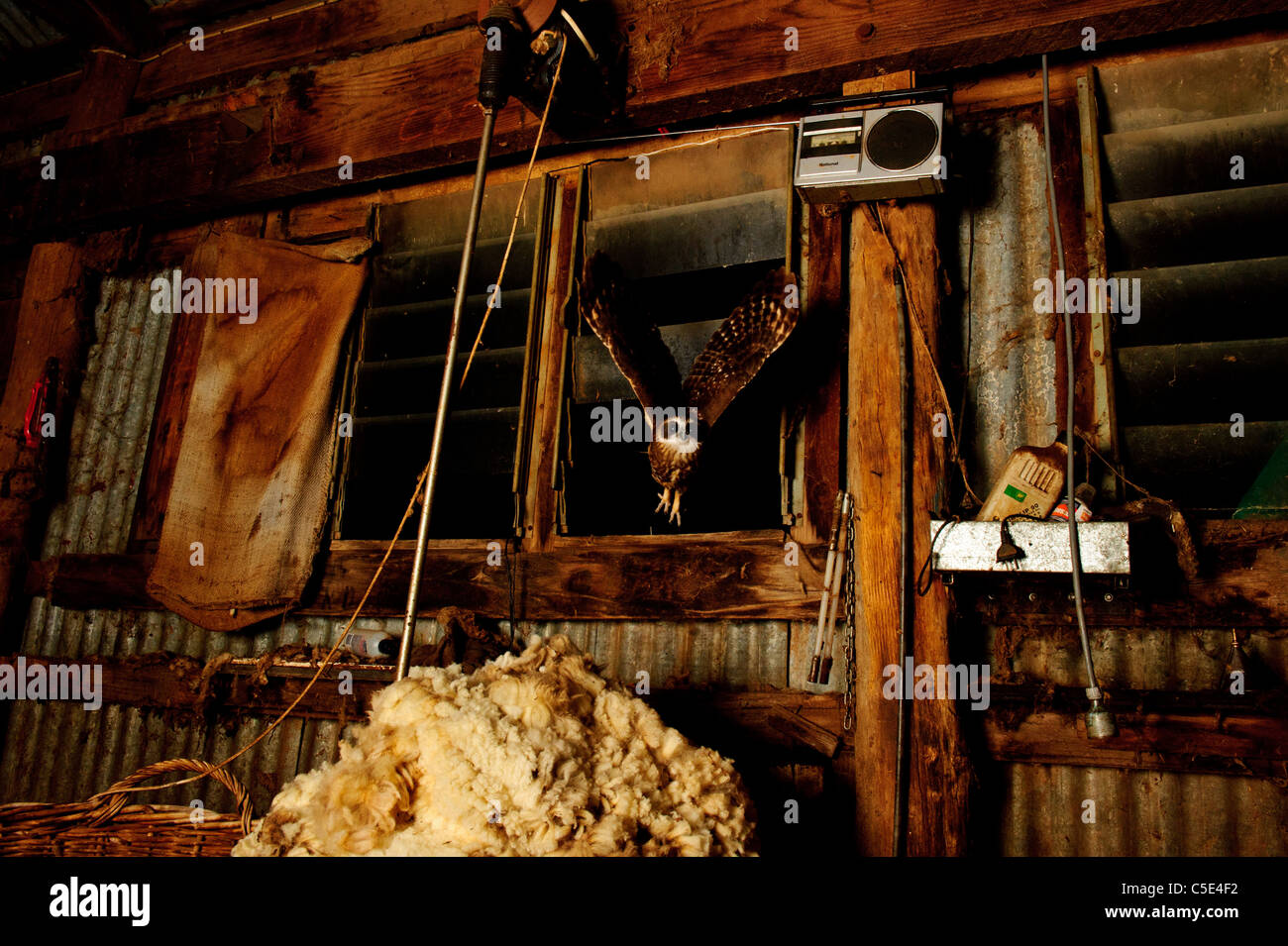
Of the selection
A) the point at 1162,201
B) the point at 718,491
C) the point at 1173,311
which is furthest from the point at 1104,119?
the point at 718,491

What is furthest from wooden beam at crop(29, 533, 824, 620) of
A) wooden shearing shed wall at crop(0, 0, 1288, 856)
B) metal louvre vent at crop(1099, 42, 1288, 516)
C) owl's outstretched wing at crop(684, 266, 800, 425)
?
metal louvre vent at crop(1099, 42, 1288, 516)

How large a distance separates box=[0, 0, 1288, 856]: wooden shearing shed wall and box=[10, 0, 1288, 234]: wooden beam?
19 millimetres

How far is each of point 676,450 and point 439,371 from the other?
1664mm

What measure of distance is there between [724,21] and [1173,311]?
2127 mm

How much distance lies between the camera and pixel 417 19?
14.4 feet

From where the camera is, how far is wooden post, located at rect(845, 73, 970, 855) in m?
2.38

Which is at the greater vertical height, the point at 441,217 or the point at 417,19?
the point at 417,19

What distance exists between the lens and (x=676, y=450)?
9.34 feet

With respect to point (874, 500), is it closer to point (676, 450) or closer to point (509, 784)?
point (676, 450)

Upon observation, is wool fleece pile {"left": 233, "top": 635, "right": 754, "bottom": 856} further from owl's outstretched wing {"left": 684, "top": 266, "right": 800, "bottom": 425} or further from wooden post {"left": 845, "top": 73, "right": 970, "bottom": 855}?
owl's outstretched wing {"left": 684, "top": 266, "right": 800, "bottom": 425}

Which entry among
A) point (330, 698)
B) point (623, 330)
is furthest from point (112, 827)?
point (623, 330)

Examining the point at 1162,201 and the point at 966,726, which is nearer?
the point at 966,726

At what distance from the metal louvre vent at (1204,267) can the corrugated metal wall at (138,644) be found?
140 centimetres
